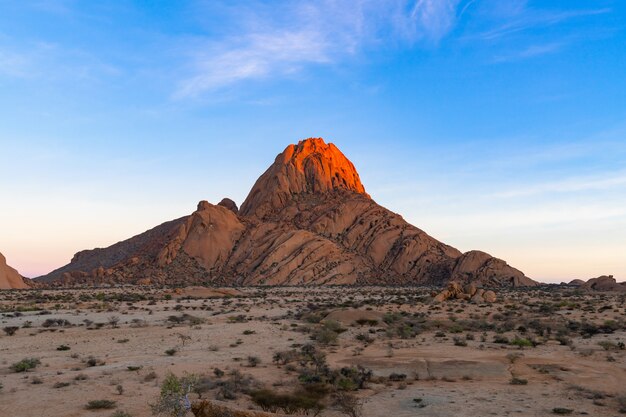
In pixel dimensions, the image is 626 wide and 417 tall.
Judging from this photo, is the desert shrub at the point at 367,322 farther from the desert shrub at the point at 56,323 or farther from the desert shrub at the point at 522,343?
the desert shrub at the point at 56,323

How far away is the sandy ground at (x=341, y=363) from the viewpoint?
44.1 feet

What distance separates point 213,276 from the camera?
A: 95.6 meters

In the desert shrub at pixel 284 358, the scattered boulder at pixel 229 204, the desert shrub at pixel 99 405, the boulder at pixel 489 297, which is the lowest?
the desert shrub at pixel 99 405

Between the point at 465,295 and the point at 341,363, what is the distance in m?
32.4

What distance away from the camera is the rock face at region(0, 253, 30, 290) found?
72188mm

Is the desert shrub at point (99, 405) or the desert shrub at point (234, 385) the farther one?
the desert shrub at point (234, 385)

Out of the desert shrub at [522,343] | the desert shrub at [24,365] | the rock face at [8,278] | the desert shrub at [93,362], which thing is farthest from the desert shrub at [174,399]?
the rock face at [8,278]

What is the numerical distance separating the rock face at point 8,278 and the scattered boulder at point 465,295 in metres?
60.2

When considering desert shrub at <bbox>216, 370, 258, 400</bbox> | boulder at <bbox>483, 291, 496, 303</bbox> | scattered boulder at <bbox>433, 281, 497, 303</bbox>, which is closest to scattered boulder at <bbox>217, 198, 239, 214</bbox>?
scattered boulder at <bbox>433, 281, 497, 303</bbox>

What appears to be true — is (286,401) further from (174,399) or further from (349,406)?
(174,399)

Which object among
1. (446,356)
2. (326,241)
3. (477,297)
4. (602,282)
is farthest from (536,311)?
(326,241)

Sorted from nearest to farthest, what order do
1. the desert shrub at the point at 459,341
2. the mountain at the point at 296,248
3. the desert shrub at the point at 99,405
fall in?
1. the desert shrub at the point at 99,405
2. the desert shrub at the point at 459,341
3. the mountain at the point at 296,248

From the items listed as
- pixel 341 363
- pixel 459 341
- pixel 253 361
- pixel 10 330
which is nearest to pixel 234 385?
pixel 253 361

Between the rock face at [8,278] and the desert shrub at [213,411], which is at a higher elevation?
the rock face at [8,278]
